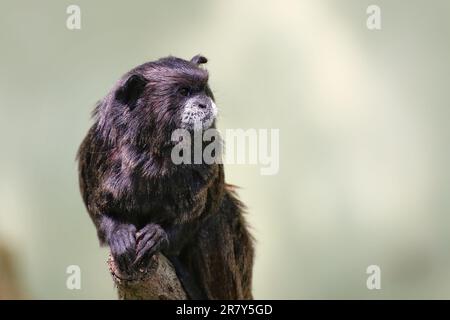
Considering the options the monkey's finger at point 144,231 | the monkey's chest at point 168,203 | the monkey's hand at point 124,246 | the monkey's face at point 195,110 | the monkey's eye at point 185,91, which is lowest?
the monkey's hand at point 124,246

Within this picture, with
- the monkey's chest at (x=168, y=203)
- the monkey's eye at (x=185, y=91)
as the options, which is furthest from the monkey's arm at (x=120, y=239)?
the monkey's eye at (x=185, y=91)

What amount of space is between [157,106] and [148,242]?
0.79m

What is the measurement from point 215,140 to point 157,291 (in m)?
1.02

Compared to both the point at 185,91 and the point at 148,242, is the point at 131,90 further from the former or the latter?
the point at 148,242

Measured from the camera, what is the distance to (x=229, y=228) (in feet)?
15.6

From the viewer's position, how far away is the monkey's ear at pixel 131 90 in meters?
3.99

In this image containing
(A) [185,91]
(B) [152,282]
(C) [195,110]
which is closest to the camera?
(C) [195,110]

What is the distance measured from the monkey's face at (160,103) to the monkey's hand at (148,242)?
515 mm

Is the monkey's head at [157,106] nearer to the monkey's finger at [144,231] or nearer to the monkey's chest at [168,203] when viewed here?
the monkey's chest at [168,203]

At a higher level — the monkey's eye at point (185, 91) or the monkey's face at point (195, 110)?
the monkey's eye at point (185, 91)

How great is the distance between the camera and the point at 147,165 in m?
3.99

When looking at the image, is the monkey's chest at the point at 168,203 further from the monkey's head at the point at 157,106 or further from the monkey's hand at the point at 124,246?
the monkey's head at the point at 157,106

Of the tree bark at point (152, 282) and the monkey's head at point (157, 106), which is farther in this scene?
the tree bark at point (152, 282)

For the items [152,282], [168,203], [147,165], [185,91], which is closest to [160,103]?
[185,91]
